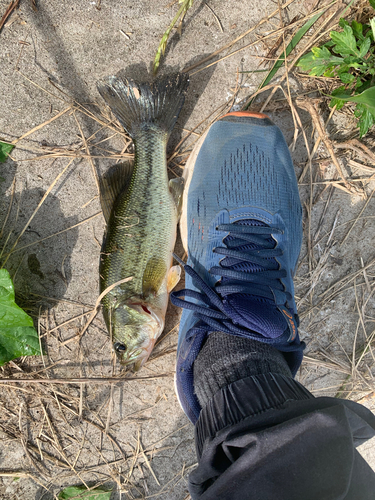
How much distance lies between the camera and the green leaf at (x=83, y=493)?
2.51 meters

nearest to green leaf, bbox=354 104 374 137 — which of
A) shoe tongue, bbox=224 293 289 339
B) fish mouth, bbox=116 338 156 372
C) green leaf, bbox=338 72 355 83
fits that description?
green leaf, bbox=338 72 355 83

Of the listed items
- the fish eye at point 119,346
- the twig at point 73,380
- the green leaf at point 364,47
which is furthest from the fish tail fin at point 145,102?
the twig at point 73,380

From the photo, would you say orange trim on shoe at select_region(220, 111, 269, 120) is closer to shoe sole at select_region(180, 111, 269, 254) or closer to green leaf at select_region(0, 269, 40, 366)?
shoe sole at select_region(180, 111, 269, 254)

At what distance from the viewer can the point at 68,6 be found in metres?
2.41

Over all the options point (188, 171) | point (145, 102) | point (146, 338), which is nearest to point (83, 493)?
point (146, 338)

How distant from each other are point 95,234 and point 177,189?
0.69m

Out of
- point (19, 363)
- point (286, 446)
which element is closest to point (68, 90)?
point (19, 363)

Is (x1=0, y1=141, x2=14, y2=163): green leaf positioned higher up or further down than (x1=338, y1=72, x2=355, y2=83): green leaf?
further down

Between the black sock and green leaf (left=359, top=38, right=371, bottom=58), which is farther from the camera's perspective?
green leaf (left=359, top=38, right=371, bottom=58)

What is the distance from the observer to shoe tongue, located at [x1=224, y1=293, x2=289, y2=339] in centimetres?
169

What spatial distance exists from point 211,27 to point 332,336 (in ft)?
7.92

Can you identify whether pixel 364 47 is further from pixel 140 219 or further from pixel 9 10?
pixel 9 10

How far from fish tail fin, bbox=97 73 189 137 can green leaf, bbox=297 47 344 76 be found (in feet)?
2.66

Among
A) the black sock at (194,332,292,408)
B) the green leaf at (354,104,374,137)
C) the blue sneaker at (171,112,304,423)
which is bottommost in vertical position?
the black sock at (194,332,292,408)
